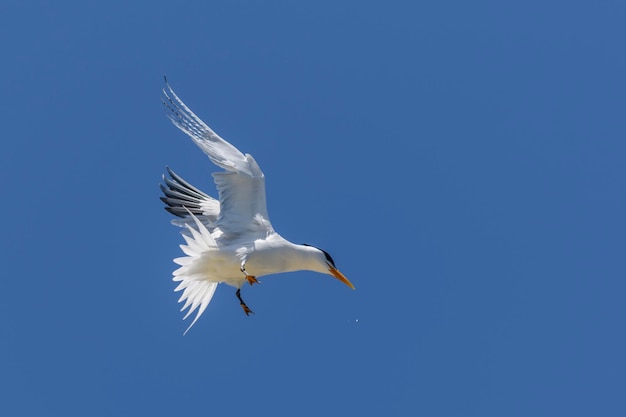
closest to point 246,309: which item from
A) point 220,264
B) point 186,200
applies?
point 220,264

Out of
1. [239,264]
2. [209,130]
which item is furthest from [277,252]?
[209,130]

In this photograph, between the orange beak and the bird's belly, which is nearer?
the bird's belly

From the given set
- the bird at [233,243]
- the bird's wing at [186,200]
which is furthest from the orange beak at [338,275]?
the bird's wing at [186,200]

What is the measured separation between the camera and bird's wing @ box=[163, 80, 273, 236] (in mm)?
13680

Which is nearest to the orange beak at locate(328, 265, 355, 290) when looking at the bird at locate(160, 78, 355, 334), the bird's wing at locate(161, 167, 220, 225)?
the bird at locate(160, 78, 355, 334)

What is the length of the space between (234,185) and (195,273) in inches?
41.7

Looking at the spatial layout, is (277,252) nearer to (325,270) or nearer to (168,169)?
(325,270)

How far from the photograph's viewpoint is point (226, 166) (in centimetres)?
1360

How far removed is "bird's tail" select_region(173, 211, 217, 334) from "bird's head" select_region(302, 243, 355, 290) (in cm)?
116

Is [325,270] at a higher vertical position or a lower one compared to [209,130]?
lower

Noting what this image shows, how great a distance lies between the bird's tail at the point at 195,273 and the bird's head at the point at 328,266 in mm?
1157

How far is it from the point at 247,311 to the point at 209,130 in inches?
81.9

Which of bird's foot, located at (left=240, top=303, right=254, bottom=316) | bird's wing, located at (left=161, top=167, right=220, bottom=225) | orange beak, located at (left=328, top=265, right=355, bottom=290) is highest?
bird's wing, located at (left=161, top=167, right=220, bottom=225)

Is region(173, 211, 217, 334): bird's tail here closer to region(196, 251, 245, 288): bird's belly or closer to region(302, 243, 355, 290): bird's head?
region(196, 251, 245, 288): bird's belly
